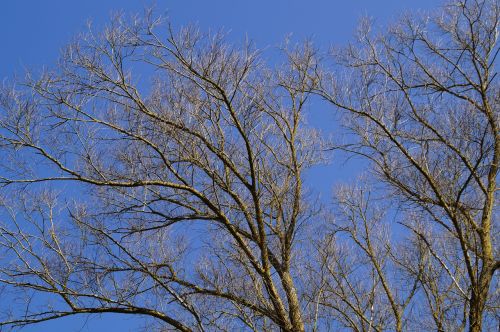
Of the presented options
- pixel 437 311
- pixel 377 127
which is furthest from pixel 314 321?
pixel 437 311

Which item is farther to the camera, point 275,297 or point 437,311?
point 437,311

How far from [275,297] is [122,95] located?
2.48 metres

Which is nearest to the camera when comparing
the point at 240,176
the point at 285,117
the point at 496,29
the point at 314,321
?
the point at 314,321

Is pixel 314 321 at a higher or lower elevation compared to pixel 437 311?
lower

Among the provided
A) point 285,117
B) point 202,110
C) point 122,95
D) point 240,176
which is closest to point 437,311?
point 285,117

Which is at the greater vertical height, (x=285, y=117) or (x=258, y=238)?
(x=285, y=117)

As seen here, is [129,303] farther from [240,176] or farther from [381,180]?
[381,180]

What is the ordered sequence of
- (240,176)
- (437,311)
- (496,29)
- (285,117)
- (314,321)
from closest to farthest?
(314,321) < (240,176) < (496,29) < (285,117) < (437,311)

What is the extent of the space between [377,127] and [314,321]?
6.94 ft

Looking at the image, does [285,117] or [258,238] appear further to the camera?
[285,117]

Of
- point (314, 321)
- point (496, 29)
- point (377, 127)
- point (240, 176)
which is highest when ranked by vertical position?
point (496, 29)

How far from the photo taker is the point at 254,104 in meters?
6.45

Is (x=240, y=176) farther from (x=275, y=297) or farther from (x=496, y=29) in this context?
(x=496, y=29)

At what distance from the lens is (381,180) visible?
6.86m
